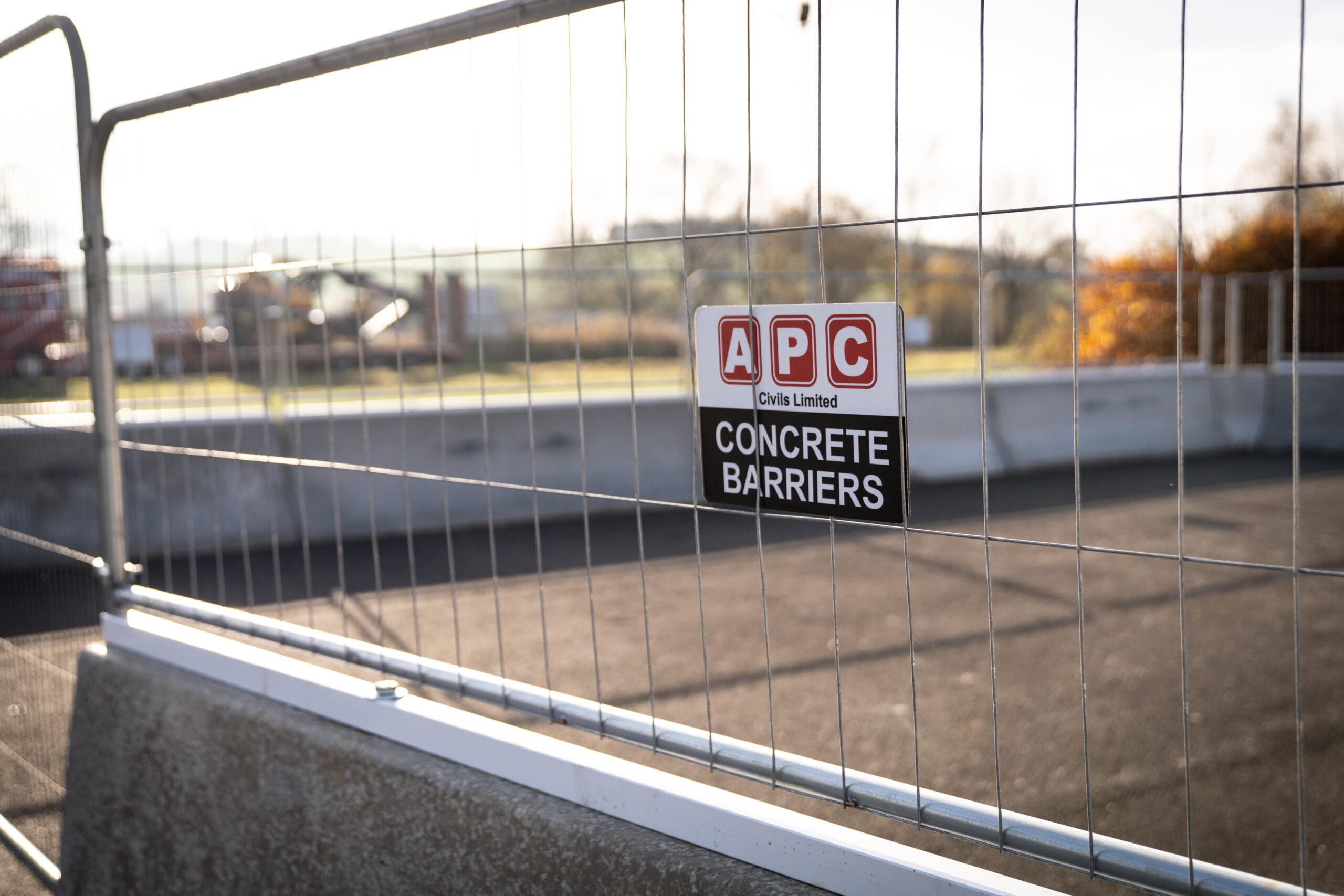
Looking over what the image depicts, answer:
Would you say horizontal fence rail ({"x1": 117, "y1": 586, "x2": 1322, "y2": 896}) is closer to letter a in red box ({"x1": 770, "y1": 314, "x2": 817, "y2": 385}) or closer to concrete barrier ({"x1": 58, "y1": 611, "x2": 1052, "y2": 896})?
concrete barrier ({"x1": 58, "y1": 611, "x2": 1052, "y2": 896})

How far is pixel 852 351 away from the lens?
2012mm

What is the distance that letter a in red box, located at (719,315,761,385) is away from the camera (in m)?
2.14

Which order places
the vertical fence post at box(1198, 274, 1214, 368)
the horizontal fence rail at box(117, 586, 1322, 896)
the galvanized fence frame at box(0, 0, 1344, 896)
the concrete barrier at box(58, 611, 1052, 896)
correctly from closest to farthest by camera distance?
the galvanized fence frame at box(0, 0, 1344, 896) → the horizontal fence rail at box(117, 586, 1322, 896) → the concrete barrier at box(58, 611, 1052, 896) → the vertical fence post at box(1198, 274, 1214, 368)

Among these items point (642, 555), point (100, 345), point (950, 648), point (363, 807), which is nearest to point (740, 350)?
point (642, 555)

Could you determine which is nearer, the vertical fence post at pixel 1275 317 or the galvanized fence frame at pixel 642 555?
the galvanized fence frame at pixel 642 555

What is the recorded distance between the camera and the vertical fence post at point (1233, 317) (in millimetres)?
16562

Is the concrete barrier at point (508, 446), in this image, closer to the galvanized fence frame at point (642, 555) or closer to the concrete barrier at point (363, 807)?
the galvanized fence frame at point (642, 555)

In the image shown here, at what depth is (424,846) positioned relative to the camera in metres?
2.64

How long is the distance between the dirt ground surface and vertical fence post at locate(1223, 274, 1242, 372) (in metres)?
6.72

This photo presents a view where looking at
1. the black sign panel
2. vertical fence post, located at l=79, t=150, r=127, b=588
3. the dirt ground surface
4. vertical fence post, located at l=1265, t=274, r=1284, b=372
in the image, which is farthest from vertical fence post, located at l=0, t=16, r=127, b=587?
vertical fence post, located at l=1265, t=274, r=1284, b=372

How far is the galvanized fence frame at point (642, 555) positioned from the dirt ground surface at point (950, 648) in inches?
5.5

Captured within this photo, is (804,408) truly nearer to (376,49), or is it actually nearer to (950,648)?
(376,49)

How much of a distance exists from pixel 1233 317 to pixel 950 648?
42.1 ft

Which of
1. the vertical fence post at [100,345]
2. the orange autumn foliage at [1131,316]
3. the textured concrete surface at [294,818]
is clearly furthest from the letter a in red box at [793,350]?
the orange autumn foliage at [1131,316]
